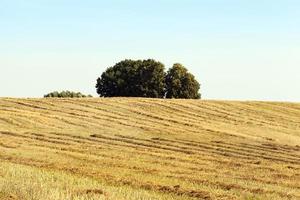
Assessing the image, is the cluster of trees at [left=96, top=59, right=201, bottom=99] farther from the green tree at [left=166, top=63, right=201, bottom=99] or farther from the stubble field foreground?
the stubble field foreground

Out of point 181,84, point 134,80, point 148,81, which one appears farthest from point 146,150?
point 181,84

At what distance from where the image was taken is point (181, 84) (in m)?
78.3

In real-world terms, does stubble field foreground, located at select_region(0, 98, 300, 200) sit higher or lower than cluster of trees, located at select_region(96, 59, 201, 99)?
lower

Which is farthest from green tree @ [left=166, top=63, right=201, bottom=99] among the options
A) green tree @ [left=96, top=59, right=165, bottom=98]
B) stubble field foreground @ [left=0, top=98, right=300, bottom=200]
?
stubble field foreground @ [left=0, top=98, right=300, bottom=200]

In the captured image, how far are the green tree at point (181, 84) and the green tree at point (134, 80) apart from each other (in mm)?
943

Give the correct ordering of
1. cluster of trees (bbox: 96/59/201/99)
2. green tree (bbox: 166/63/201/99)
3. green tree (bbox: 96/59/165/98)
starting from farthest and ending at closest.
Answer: green tree (bbox: 166/63/201/99)
cluster of trees (bbox: 96/59/201/99)
green tree (bbox: 96/59/165/98)

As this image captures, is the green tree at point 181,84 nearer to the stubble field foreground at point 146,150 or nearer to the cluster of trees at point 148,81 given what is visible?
the cluster of trees at point 148,81

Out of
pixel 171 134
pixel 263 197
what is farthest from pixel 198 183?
pixel 171 134

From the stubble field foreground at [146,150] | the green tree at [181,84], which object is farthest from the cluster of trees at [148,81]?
the stubble field foreground at [146,150]

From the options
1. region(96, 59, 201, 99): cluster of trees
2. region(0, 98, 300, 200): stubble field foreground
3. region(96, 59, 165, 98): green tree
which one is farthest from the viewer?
region(96, 59, 201, 99): cluster of trees

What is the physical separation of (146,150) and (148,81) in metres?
50.0

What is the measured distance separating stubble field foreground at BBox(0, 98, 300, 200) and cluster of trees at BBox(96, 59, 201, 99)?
897 inches

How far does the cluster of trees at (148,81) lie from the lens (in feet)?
251

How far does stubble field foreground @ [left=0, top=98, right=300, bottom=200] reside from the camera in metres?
15.0
